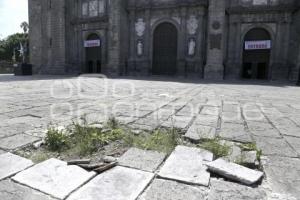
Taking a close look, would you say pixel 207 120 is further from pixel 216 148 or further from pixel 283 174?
pixel 283 174

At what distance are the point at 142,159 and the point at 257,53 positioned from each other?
60.4ft

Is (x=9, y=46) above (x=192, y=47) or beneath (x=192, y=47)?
above

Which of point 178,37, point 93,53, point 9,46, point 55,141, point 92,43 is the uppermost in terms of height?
point 9,46

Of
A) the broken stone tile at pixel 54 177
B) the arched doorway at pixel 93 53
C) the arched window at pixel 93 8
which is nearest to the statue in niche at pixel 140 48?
the arched doorway at pixel 93 53

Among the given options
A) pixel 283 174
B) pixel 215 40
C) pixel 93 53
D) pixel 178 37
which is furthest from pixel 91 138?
pixel 93 53

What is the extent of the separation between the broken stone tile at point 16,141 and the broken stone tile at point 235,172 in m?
1.92

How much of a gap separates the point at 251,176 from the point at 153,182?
2.58 ft

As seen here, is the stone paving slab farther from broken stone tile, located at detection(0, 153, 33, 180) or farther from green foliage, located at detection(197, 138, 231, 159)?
broken stone tile, located at detection(0, 153, 33, 180)

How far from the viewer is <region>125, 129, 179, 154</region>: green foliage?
250 centimetres

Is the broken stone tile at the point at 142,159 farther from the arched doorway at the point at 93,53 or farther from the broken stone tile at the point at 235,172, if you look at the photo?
the arched doorway at the point at 93,53

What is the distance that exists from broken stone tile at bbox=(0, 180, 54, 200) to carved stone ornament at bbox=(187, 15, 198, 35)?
18117mm

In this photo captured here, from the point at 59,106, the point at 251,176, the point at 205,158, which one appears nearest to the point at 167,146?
the point at 205,158

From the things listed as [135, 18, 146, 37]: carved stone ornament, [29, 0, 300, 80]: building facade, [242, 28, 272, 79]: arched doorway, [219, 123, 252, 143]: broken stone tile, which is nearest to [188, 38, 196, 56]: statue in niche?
[29, 0, 300, 80]: building facade

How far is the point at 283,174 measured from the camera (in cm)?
201
